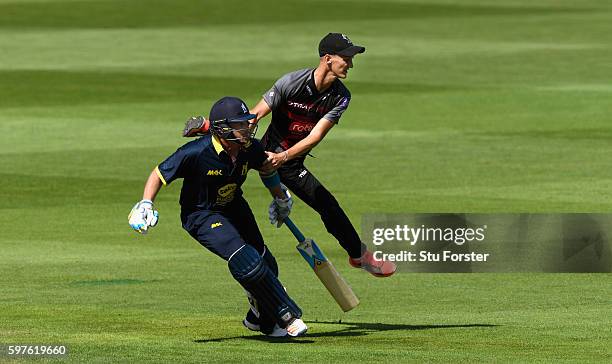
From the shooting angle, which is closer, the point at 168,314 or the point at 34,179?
the point at 168,314

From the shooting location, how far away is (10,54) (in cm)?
3294

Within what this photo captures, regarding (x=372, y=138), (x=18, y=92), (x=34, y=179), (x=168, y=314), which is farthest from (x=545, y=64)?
(x=168, y=314)

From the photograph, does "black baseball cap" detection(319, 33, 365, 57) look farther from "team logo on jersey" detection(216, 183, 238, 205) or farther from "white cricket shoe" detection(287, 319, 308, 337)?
"white cricket shoe" detection(287, 319, 308, 337)

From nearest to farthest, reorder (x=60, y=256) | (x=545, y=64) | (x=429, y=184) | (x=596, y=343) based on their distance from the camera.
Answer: (x=596, y=343) < (x=60, y=256) < (x=429, y=184) < (x=545, y=64)

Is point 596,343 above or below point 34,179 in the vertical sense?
above

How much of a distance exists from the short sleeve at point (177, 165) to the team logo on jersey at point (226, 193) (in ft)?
0.98

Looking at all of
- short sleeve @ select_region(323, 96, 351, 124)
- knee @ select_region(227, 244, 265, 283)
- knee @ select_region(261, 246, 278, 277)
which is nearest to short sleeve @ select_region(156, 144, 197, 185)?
knee @ select_region(227, 244, 265, 283)

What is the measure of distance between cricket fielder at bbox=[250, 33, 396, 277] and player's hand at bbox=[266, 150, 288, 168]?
270 mm

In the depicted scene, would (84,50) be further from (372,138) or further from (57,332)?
(57,332)

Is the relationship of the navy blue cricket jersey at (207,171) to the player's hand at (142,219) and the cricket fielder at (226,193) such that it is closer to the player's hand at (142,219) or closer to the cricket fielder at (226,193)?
the cricket fielder at (226,193)

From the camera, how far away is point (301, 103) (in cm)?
1316

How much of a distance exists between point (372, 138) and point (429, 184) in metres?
3.85

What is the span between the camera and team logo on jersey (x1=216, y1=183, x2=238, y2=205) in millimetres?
11562

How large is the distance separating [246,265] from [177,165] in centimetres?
85
